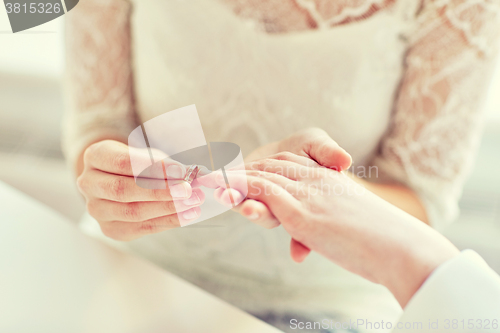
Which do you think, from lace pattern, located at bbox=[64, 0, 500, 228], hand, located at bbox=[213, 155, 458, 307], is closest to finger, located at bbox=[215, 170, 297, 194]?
hand, located at bbox=[213, 155, 458, 307]

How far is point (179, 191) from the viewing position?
20 centimetres

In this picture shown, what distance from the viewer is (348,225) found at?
0.63 ft

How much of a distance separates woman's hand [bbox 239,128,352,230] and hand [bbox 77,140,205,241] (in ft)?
0.12

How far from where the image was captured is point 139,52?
33 cm

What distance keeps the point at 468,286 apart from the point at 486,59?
0.69 feet

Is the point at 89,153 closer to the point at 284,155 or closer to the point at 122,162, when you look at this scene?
the point at 122,162

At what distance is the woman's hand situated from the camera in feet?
0.62

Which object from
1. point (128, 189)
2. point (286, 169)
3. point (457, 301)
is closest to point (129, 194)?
point (128, 189)

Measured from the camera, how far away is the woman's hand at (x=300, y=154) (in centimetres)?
19

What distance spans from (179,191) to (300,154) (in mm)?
85

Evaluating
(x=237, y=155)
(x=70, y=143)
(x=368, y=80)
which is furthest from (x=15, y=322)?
(x=368, y=80)

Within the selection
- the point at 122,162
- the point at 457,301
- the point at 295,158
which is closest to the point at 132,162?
the point at 122,162

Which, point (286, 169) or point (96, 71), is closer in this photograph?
point (286, 169)

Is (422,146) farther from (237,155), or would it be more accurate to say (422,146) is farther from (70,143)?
(70,143)
